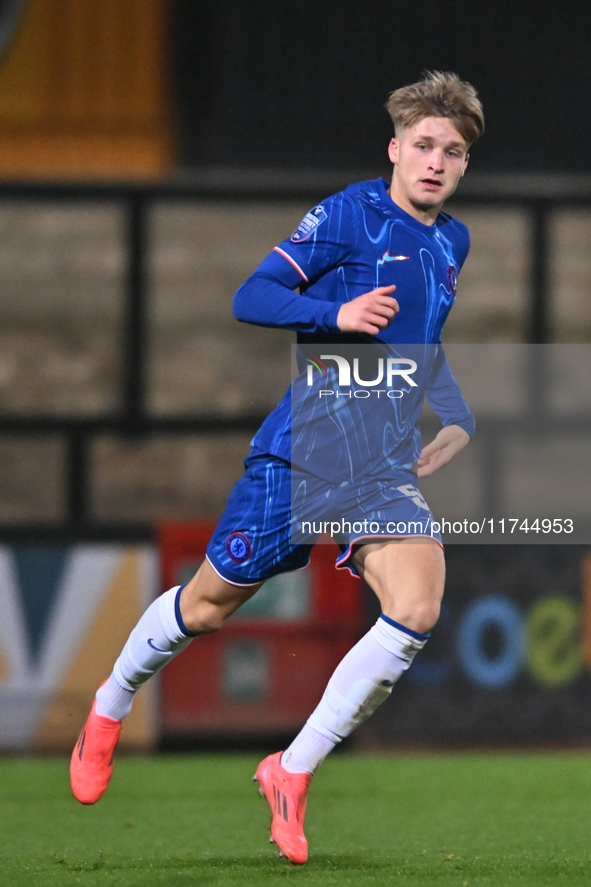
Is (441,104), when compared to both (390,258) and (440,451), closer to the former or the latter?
(390,258)

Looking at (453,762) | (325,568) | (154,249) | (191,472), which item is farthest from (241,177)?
(453,762)

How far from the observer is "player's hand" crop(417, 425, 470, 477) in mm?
3410

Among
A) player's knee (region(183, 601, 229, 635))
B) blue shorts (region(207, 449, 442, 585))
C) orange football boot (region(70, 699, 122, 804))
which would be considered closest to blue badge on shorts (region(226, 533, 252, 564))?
blue shorts (region(207, 449, 442, 585))

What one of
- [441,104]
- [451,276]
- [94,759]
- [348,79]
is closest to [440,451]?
[451,276]

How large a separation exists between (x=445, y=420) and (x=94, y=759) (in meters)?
1.30

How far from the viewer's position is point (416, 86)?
10.7ft

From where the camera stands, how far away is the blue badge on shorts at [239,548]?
3246 mm

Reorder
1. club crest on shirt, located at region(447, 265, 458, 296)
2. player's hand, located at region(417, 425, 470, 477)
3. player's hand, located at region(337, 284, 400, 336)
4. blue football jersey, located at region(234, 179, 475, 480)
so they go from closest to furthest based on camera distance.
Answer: player's hand, located at region(337, 284, 400, 336) → blue football jersey, located at region(234, 179, 475, 480) → club crest on shirt, located at region(447, 265, 458, 296) → player's hand, located at region(417, 425, 470, 477)

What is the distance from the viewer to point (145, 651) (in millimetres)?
3443

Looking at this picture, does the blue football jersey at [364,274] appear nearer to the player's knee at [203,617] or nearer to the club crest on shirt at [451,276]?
the club crest on shirt at [451,276]

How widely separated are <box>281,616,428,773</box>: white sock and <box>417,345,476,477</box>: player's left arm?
0.49 meters

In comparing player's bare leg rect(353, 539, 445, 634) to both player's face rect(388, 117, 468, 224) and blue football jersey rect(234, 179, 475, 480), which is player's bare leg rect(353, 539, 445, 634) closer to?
blue football jersey rect(234, 179, 475, 480)

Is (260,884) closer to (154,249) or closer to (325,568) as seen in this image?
(325,568)

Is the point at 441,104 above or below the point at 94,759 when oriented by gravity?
above
